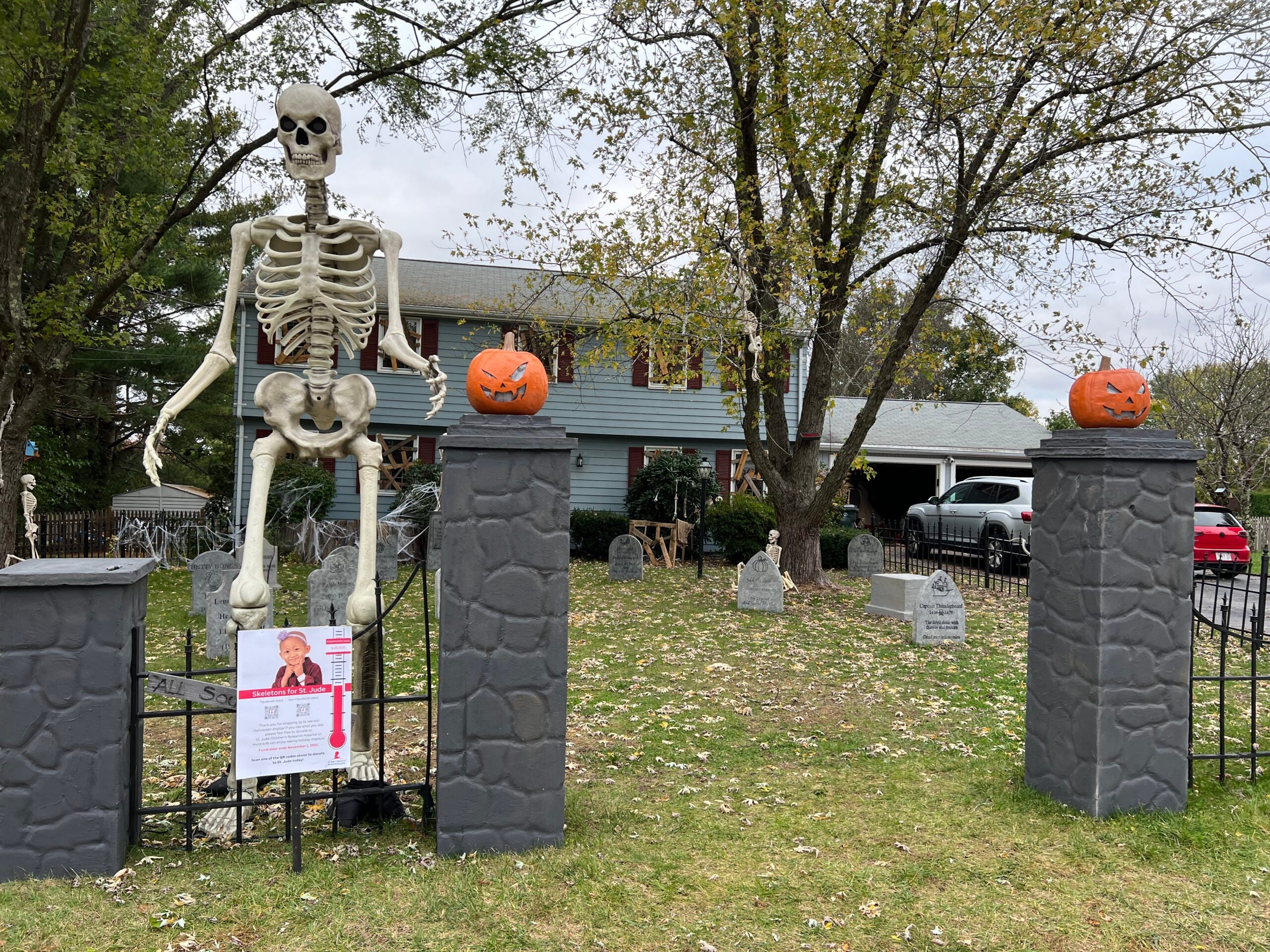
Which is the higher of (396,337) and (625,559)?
(396,337)

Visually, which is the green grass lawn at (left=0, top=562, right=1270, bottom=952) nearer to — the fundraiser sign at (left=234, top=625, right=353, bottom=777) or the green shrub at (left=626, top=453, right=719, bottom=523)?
the fundraiser sign at (left=234, top=625, right=353, bottom=777)

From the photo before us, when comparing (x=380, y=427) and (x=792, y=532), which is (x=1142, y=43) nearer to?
(x=792, y=532)

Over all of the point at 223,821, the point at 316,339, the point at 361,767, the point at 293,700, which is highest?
the point at 316,339

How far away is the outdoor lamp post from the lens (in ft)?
50.5

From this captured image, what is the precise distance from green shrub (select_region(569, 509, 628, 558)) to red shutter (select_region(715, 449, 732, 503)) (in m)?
3.40

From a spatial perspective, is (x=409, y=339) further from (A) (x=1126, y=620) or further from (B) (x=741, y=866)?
A: (A) (x=1126, y=620)

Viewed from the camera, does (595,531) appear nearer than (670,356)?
No

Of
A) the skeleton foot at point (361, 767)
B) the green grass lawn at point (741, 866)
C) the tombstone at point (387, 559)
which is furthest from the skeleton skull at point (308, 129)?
the tombstone at point (387, 559)

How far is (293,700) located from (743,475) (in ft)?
61.7

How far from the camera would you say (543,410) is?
20.8 m

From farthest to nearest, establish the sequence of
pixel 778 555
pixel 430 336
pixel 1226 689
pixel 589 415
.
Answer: pixel 589 415, pixel 430 336, pixel 778 555, pixel 1226 689

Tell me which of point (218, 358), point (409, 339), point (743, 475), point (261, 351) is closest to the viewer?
point (218, 358)

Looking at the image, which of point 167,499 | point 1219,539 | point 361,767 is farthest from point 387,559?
point 167,499

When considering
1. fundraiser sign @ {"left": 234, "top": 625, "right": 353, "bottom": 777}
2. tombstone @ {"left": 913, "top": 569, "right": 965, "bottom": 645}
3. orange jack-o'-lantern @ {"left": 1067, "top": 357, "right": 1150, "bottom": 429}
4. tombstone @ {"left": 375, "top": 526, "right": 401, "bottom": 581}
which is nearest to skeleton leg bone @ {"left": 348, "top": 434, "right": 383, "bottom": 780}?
fundraiser sign @ {"left": 234, "top": 625, "right": 353, "bottom": 777}
